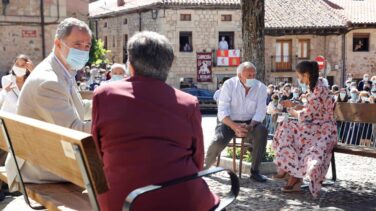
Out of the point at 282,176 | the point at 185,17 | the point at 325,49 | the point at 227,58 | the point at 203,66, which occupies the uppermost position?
the point at 185,17

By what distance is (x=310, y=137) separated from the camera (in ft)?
20.9

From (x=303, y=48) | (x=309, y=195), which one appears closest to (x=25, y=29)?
(x=303, y=48)

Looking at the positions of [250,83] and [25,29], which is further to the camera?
[25,29]

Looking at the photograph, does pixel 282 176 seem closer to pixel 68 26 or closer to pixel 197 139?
pixel 68 26

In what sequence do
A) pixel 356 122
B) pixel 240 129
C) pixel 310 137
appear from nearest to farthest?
1. pixel 310 137
2. pixel 240 129
3. pixel 356 122

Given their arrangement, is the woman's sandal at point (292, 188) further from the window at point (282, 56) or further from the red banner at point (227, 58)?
the window at point (282, 56)

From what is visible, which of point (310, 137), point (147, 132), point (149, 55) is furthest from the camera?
point (310, 137)

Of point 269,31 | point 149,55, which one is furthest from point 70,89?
point 269,31

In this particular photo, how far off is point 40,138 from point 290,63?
3370 cm

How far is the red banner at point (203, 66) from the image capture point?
3378cm

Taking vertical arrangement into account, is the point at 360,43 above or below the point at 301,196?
above

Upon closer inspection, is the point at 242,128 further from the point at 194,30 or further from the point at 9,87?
the point at 194,30

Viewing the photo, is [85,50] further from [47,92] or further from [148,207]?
[148,207]

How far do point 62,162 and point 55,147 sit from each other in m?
0.09
